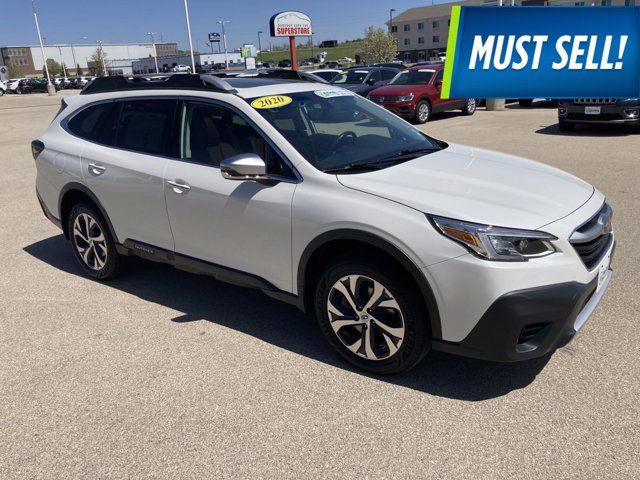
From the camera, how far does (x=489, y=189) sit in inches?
126

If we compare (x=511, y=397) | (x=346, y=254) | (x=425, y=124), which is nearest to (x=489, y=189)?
(x=346, y=254)

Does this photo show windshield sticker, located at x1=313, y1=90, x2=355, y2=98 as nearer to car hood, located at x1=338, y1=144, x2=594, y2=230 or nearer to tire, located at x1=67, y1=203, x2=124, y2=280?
car hood, located at x1=338, y1=144, x2=594, y2=230

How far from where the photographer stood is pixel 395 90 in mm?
16688

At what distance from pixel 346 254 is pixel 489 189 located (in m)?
0.90

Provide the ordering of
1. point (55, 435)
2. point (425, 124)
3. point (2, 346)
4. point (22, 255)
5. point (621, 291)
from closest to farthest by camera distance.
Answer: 1. point (55, 435)
2. point (2, 346)
3. point (621, 291)
4. point (22, 255)
5. point (425, 124)

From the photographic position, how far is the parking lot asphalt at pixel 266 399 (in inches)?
104

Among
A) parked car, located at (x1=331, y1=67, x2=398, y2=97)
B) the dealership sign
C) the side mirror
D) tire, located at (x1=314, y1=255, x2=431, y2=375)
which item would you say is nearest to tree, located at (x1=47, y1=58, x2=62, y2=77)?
the dealership sign

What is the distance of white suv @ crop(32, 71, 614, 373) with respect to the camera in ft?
9.21

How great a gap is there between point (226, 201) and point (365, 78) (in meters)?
16.5

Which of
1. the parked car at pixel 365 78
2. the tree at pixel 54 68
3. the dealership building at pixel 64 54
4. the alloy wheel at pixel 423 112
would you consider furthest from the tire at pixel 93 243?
the dealership building at pixel 64 54

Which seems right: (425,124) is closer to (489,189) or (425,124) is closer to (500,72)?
(500,72)

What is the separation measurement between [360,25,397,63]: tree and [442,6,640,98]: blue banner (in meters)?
52.4

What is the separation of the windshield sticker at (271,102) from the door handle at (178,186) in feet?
2.43

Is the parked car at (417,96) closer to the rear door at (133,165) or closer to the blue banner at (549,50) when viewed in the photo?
the blue banner at (549,50)
